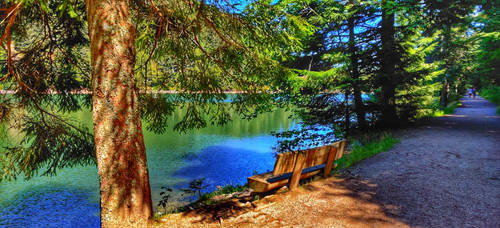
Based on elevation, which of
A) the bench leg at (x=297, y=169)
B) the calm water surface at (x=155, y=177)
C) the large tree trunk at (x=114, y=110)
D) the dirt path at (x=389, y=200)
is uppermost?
the large tree trunk at (x=114, y=110)

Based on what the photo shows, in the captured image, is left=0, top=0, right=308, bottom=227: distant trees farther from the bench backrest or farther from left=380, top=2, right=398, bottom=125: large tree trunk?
left=380, top=2, right=398, bottom=125: large tree trunk

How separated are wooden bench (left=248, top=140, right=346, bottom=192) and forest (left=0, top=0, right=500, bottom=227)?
1713 millimetres

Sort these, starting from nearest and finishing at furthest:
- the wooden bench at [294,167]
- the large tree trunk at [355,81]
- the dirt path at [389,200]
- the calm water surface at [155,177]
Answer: the dirt path at [389,200] < the wooden bench at [294,167] < the calm water surface at [155,177] < the large tree trunk at [355,81]

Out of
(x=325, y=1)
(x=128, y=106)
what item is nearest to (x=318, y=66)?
(x=325, y=1)

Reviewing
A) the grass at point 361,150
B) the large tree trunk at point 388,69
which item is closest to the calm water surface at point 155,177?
the grass at point 361,150

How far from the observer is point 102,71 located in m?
3.46

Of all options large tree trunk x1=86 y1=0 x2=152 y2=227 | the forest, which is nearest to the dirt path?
large tree trunk x1=86 y1=0 x2=152 y2=227

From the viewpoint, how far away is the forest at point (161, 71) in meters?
3.52

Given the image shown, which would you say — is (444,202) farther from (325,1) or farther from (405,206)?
(325,1)

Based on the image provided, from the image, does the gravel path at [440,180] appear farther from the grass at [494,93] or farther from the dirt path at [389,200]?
the grass at [494,93]

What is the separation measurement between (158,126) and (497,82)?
69.3 feet

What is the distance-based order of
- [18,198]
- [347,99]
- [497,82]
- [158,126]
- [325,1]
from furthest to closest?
[497,82]
[347,99]
[18,198]
[325,1]
[158,126]

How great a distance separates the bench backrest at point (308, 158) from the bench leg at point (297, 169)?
8 cm

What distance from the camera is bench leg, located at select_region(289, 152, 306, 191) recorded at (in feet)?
15.5
